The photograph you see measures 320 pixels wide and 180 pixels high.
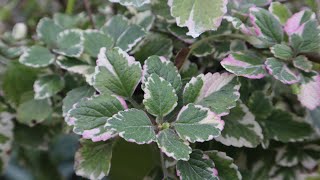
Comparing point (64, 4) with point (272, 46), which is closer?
point (272, 46)

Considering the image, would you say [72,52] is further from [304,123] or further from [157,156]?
[304,123]

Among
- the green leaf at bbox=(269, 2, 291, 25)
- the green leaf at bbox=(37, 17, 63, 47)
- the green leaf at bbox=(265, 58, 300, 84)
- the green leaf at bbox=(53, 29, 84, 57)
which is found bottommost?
the green leaf at bbox=(37, 17, 63, 47)

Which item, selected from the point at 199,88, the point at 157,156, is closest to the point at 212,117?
the point at 199,88

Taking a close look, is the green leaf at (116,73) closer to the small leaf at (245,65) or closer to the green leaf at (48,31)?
the small leaf at (245,65)

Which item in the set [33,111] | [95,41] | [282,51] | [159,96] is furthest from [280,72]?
[33,111]

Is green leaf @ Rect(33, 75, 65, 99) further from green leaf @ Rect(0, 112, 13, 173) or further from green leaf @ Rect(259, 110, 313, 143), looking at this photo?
green leaf @ Rect(259, 110, 313, 143)

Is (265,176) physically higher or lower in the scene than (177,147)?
lower

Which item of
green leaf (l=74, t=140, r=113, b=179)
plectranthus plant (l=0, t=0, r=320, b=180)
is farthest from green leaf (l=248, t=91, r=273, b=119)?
green leaf (l=74, t=140, r=113, b=179)
